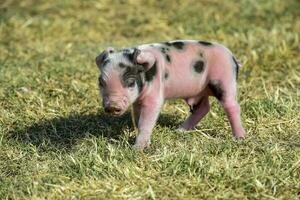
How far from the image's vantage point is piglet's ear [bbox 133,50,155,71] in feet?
18.0

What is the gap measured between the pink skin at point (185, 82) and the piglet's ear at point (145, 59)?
0.03 metres

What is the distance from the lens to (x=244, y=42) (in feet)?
30.0

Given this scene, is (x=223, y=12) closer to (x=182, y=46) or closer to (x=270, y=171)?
(x=182, y=46)

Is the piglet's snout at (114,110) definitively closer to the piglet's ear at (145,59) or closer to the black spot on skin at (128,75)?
the black spot on skin at (128,75)

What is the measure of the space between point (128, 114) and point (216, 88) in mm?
1067

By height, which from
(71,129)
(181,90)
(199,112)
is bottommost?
(71,129)

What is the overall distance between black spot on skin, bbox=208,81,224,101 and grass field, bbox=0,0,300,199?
372mm

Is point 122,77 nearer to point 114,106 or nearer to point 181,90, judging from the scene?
point 114,106

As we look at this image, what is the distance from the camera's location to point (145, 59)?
551 centimetres

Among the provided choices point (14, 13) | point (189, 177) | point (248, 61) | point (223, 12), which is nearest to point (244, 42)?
point (248, 61)

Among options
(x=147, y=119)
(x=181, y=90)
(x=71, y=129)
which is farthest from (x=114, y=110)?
(x=71, y=129)

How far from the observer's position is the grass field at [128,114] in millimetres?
5004

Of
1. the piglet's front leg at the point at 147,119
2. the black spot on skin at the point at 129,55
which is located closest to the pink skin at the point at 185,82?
the piglet's front leg at the point at 147,119

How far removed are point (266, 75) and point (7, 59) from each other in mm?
3146
